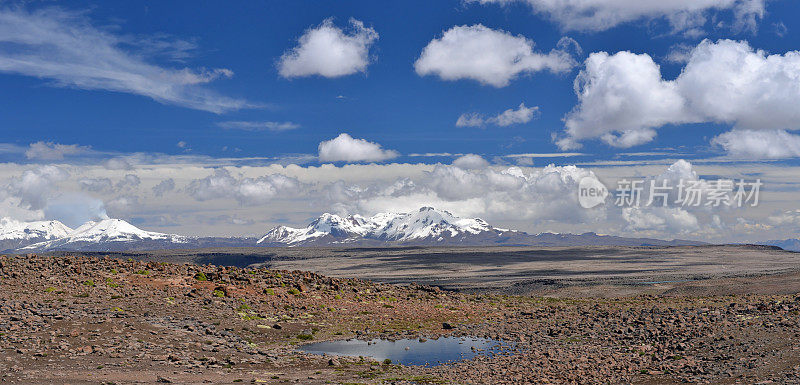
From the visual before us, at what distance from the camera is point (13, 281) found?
45281mm

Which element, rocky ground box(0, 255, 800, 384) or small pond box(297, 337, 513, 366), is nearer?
rocky ground box(0, 255, 800, 384)

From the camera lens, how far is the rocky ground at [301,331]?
29.6 m

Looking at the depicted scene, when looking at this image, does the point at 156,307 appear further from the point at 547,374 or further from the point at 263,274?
the point at 547,374

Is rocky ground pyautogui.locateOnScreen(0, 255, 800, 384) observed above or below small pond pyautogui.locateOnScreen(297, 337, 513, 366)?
above

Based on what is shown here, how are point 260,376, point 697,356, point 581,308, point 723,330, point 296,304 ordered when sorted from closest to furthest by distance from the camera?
point 260,376 < point 697,356 < point 723,330 < point 296,304 < point 581,308

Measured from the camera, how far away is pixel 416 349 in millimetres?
38938

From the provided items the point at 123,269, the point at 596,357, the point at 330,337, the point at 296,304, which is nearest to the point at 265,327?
the point at 330,337

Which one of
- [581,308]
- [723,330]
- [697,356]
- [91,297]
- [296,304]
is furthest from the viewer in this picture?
[581,308]

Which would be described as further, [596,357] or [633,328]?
[633,328]

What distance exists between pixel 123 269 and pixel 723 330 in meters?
45.2

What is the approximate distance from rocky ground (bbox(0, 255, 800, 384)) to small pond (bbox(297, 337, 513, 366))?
4.84ft

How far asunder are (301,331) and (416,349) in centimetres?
878

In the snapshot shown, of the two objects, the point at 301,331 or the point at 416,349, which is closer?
the point at 416,349

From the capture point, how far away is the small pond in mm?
35938
